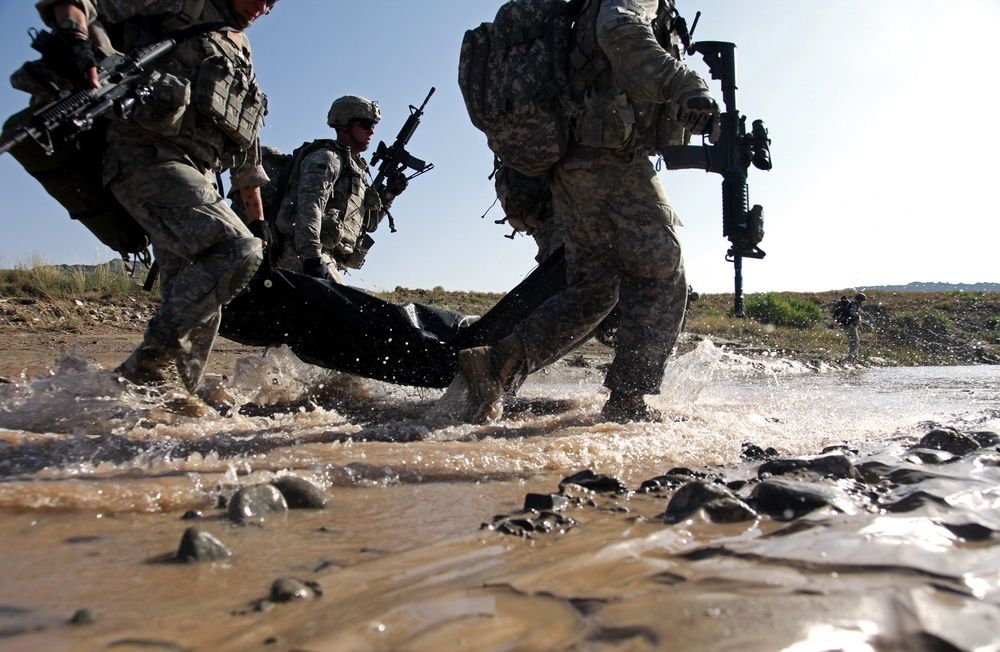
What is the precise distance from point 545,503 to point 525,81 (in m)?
2.52

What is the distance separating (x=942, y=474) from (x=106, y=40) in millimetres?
3525

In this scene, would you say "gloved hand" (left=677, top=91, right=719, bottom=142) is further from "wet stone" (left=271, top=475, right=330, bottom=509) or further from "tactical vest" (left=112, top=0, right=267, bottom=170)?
"wet stone" (left=271, top=475, right=330, bottom=509)

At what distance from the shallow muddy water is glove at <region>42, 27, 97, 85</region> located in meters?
1.30

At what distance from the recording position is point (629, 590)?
40.9 inches

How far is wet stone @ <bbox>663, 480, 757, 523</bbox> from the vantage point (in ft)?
4.75

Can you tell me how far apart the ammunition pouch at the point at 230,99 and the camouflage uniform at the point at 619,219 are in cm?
162

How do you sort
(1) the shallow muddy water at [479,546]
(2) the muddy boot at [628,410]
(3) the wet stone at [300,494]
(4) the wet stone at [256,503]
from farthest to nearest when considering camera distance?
(2) the muddy boot at [628,410] < (3) the wet stone at [300,494] < (4) the wet stone at [256,503] < (1) the shallow muddy water at [479,546]

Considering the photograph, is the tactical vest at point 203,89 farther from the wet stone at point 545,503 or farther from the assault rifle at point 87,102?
the wet stone at point 545,503

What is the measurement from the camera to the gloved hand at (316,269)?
4555mm

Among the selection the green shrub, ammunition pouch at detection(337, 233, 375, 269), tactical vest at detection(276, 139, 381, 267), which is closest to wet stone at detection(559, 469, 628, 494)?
tactical vest at detection(276, 139, 381, 267)

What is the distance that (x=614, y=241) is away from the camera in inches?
139

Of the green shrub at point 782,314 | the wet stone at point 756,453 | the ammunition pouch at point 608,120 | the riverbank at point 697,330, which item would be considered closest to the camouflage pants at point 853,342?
the riverbank at point 697,330

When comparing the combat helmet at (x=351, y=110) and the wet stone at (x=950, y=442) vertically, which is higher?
the combat helmet at (x=351, y=110)

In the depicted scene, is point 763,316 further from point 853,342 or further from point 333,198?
point 333,198
